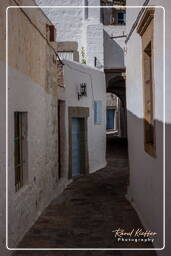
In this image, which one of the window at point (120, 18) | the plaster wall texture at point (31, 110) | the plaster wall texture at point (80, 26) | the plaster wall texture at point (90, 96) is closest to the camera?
the plaster wall texture at point (31, 110)

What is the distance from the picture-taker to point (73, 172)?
12.0 metres

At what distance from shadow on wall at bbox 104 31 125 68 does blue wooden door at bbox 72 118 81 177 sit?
507cm

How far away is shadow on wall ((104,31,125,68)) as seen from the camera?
54.2 feet

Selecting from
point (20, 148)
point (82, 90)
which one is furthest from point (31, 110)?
point (82, 90)

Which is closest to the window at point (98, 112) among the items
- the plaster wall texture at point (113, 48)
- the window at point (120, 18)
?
the plaster wall texture at point (113, 48)

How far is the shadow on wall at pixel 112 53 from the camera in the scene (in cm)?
1652

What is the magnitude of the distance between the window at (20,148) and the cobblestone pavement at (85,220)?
87 centimetres

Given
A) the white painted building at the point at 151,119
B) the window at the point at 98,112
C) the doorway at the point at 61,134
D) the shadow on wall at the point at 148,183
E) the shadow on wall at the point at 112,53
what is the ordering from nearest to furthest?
the white painted building at the point at 151,119, the shadow on wall at the point at 148,183, the doorway at the point at 61,134, the window at the point at 98,112, the shadow on wall at the point at 112,53

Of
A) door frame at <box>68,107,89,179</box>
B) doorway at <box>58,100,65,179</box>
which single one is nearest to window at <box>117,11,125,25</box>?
door frame at <box>68,107,89,179</box>

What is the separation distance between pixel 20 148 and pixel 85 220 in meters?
1.86

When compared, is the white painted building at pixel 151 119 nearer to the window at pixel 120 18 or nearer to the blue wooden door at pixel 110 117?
the window at pixel 120 18

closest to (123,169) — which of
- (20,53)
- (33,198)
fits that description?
(33,198)

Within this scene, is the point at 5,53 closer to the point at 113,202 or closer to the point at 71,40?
the point at 113,202

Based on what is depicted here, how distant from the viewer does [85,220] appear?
22.1ft
